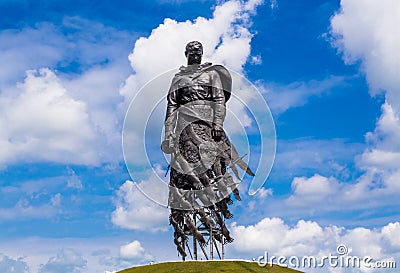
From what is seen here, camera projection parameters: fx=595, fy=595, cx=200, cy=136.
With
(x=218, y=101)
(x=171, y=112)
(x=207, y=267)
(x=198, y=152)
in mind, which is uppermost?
(x=218, y=101)

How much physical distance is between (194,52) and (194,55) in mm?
169

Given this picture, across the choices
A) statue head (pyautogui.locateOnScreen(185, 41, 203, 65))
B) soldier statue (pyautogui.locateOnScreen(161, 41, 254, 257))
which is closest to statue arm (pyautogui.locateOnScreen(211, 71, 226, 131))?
soldier statue (pyautogui.locateOnScreen(161, 41, 254, 257))

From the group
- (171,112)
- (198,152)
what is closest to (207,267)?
(198,152)

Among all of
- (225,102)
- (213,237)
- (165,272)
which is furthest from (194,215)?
(225,102)

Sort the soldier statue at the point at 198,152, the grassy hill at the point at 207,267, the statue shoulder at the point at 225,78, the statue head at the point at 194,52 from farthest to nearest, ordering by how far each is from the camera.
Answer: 1. the statue shoulder at the point at 225,78
2. the statue head at the point at 194,52
3. the soldier statue at the point at 198,152
4. the grassy hill at the point at 207,267

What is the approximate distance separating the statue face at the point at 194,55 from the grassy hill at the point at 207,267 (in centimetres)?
1093

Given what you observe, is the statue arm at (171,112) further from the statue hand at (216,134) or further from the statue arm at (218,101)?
the statue hand at (216,134)

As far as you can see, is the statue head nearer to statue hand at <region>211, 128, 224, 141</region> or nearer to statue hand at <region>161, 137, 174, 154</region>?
statue hand at <region>211, 128, 224, 141</region>

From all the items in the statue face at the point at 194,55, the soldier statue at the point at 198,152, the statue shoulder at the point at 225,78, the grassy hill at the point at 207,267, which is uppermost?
the statue face at the point at 194,55

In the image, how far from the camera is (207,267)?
29.1 metres

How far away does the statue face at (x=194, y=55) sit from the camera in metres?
32.8

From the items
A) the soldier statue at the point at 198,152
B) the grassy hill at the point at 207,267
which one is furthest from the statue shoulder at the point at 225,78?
the grassy hill at the point at 207,267

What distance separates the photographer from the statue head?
32750mm

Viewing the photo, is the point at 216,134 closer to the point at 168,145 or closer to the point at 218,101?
the point at 218,101
